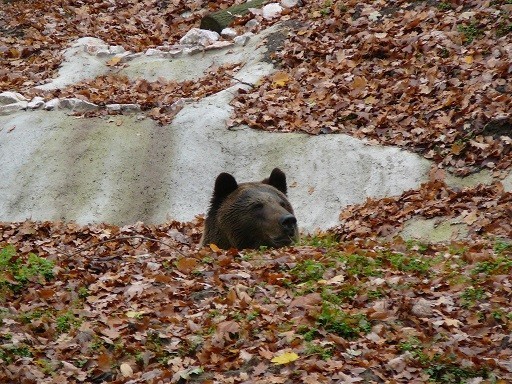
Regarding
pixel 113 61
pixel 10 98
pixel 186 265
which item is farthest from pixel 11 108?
pixel 186 265

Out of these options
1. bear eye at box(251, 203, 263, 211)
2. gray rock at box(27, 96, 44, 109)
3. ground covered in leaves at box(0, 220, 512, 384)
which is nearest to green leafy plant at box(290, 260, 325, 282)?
ground covered in leaves at box(0, 220, 512, 384)

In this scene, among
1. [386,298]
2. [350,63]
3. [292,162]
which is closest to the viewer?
[386,298]

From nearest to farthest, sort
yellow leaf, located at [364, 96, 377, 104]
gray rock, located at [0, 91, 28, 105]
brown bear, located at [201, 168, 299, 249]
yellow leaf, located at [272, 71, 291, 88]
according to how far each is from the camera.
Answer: brown bear, located at [201, 168, 299, 249] < yellow leaf, located at [364, 96, 377, 104] < yellow leaf, located at [272, 71, 291, 88] < gray rock, located at [0, 91, 28, 105]

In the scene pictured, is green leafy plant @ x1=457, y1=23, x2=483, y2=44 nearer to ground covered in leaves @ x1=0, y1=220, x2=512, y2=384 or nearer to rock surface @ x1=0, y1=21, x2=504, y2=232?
rock surface @ x1=0, y1=21, x2=504, y2=232

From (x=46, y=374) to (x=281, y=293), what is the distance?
7.33 feet

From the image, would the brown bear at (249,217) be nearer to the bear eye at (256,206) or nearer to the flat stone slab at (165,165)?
the bear eye at (256,206)

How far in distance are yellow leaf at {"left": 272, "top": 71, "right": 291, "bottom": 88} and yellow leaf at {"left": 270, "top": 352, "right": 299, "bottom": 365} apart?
11886 mm

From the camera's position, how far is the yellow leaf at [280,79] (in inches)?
728

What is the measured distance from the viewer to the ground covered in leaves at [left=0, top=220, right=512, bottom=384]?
704 centimetres

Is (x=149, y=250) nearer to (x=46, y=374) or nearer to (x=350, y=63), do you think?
(x=46, y=374)

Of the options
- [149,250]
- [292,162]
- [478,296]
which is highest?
[478,296]

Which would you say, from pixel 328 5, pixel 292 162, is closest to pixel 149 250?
pixel 292 162

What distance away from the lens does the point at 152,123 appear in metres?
18.4

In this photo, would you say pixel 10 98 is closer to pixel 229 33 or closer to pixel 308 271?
pixel 229 33
